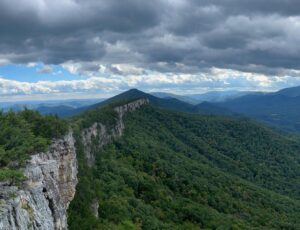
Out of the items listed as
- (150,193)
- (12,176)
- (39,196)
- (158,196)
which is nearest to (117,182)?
(150,193)

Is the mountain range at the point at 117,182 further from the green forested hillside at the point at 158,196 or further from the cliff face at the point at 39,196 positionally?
the green forested hillside at the point at 158,196

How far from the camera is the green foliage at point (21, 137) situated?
39125 millimetres

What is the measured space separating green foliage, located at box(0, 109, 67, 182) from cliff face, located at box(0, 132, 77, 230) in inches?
38.3

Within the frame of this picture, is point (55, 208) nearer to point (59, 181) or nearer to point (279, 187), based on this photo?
point (59, 181)

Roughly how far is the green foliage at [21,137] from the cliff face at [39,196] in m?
0.97

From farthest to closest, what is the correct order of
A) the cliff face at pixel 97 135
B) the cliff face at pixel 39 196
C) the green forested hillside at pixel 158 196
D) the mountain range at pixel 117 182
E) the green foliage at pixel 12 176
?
the cliff face at pixel 97 135 → the green forested hillside at pixel 158 196 → the mountain range at pixel 117 182 → the green foliage at pixel 12 176 → the cliff face at pixel 39 196

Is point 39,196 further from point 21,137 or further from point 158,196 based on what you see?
point 158,196

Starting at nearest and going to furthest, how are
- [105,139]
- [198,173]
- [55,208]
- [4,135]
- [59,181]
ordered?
[55,208] < [4,135] < [59,181] < [105,139] < [198,173]

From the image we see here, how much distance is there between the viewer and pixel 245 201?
132 meters

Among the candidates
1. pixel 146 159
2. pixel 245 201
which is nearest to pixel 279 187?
pixel 245 201

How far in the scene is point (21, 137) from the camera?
46.5m

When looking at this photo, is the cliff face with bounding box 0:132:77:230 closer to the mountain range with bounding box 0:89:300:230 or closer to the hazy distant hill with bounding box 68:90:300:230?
the mountain range with bounding box 0:89:300:230

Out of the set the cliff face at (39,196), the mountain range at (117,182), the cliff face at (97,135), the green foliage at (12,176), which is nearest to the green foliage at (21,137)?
the green foliage at (12,176)

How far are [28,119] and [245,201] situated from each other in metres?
89.8
